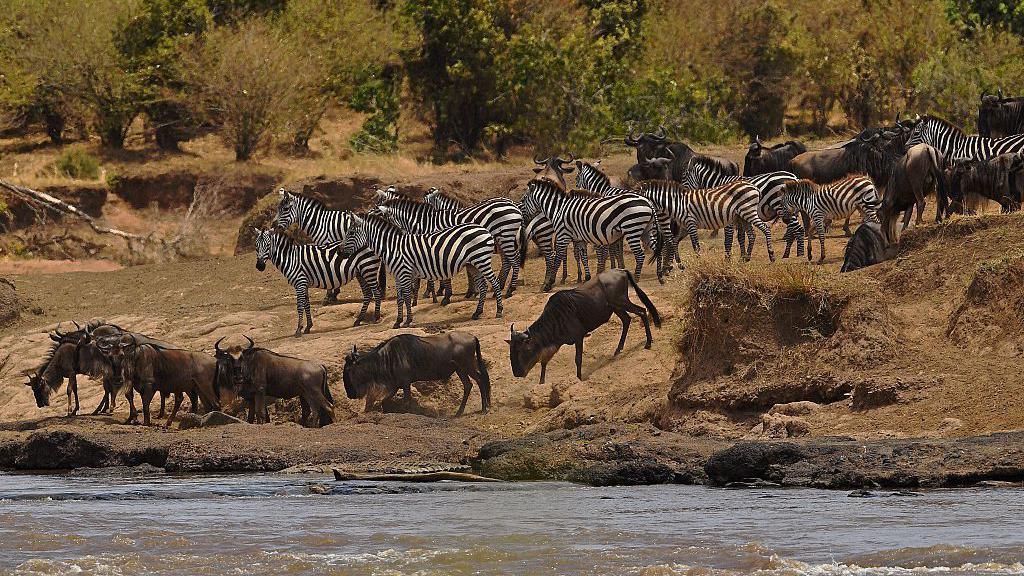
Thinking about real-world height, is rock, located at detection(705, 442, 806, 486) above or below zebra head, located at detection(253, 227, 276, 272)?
below

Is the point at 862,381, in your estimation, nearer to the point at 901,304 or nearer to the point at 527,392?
the point at 901,304

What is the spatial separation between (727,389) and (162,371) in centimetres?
750

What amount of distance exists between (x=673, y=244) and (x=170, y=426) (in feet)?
26.9

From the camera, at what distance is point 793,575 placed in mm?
8977

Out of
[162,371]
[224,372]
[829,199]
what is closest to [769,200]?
[829,199]

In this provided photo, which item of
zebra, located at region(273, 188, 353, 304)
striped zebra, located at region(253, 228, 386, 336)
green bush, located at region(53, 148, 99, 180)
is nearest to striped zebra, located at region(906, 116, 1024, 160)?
striped zebra, located at region(253, 228, 386, 336)

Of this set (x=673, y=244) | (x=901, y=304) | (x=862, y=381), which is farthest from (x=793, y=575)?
(x=673, y=244)

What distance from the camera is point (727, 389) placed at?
15.8 meters

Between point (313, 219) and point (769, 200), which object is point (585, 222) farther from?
point (313, 219)

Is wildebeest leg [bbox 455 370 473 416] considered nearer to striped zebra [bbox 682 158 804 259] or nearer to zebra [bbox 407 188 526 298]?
zebra [bbox 407 188 526 298]

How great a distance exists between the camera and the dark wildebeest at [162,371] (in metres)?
19.4

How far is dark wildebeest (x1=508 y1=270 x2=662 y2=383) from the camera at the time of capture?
61.2ft

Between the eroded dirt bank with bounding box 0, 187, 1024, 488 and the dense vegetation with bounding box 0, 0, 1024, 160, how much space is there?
862 inches

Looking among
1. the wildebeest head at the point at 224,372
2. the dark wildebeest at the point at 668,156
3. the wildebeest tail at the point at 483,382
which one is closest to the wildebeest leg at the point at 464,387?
the wildebeest tail at the point at 483,382
